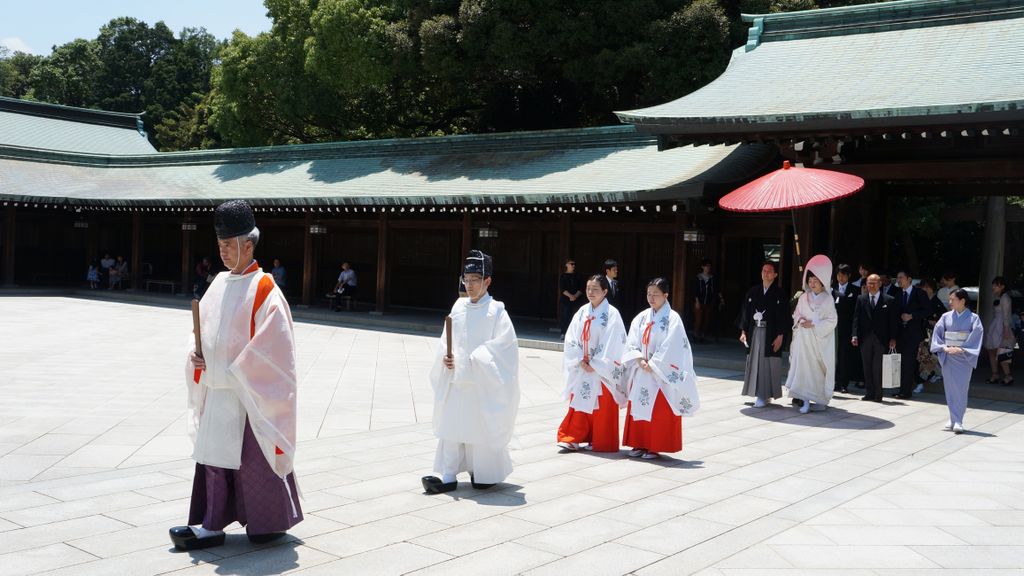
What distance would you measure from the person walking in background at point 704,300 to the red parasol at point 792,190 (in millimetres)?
4737

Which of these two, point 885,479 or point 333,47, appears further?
point 333,47

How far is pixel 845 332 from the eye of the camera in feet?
36.5

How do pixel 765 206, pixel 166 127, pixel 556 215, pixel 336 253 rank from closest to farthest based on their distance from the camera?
pixel 765 206, pixel 556 215, pixel 336 253, pixel 166 127

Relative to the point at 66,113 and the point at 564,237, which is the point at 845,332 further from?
the point at 66,113

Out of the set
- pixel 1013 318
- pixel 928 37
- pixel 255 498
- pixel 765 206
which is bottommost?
pixel 255 498

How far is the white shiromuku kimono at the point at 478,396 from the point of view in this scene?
578 centimetres

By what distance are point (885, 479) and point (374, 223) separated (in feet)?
49.6

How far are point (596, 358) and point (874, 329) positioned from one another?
4.67m

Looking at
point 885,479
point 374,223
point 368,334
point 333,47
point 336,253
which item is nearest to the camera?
point 885,479

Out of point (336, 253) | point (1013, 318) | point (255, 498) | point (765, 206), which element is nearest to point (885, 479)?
point (765, 206)

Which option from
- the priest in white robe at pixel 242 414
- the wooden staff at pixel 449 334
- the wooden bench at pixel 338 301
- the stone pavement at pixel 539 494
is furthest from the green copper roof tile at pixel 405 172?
the priest in white robe at pixel 242 414

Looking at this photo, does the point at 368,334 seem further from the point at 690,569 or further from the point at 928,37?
the point at 690,569

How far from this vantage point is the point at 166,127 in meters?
44.9

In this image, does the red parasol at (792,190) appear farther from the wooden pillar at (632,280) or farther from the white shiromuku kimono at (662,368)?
the wooden pillar at (632,280)
